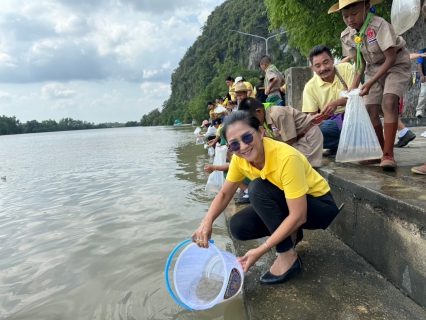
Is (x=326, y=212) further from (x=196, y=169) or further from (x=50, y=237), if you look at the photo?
(x=196, y=169)

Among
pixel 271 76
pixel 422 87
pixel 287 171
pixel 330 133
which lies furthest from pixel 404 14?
pixel 422 87

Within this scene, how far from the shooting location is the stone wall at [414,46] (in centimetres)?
836

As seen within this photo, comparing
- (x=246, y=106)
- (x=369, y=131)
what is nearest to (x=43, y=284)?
(x=246, y=106)

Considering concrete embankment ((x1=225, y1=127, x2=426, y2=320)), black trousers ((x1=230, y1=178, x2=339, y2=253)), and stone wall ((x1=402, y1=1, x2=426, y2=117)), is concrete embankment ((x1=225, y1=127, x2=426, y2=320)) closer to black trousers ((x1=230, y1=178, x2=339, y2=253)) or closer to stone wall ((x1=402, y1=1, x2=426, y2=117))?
black trousers ((x1=230, y1=178, x2=339, y2=253))

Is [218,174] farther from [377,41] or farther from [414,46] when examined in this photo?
[414,46]

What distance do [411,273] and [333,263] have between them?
522 millimetres

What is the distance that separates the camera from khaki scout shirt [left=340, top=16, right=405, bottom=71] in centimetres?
261

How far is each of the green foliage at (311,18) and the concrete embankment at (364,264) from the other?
7949 millimetres

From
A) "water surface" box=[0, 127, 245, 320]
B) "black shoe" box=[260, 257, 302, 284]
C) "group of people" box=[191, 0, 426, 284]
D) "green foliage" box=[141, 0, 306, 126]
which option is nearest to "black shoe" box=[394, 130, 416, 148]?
"group of people" box=[191, 0, 426, 284]

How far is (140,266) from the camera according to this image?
2.87 metres

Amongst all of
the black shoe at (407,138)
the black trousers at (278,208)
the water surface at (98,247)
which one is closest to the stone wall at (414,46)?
the black shoe at (407,138)

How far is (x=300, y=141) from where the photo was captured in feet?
10.0

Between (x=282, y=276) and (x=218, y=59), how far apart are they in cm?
10154

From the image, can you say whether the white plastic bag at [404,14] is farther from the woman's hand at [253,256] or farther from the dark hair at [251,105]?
the woman's hand at [253,256]
